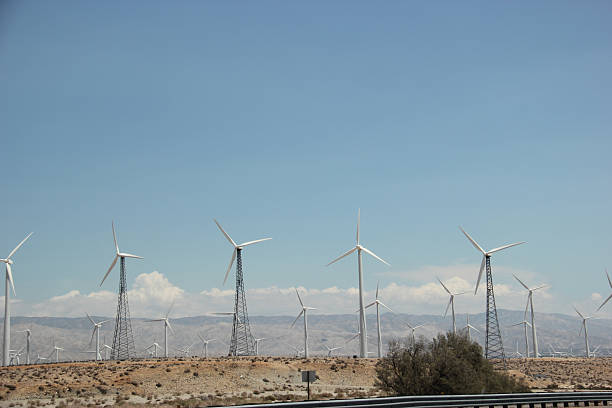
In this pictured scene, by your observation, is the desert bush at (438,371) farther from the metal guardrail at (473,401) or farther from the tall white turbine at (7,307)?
the tall white turbine at (7,307)

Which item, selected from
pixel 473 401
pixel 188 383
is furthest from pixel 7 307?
pixel 473 401

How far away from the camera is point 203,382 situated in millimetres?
59875

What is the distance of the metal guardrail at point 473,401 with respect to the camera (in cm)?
3014

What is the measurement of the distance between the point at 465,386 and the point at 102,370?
38.3 m

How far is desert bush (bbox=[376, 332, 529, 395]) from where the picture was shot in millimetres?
44156

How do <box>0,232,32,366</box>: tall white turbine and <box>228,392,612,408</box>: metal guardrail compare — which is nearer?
<box>228,392,612,408</box>: metal guardrail

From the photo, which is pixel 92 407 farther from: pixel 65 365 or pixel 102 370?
pixel 65 365

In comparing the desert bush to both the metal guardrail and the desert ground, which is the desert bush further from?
the metal guardrail

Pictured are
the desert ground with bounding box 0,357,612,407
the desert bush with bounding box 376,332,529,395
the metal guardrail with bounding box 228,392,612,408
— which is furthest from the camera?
the desert ground with bounding box 0,357,612,407

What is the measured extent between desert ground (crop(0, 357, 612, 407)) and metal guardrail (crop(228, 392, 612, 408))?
1469 cm

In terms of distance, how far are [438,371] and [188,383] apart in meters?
25.2

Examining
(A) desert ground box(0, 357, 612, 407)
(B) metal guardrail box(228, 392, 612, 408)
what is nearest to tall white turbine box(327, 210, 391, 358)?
(A) desert ground box(0, 357, 612, 407)

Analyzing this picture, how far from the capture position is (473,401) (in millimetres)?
34438

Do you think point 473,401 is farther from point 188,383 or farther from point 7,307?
point 7,307
